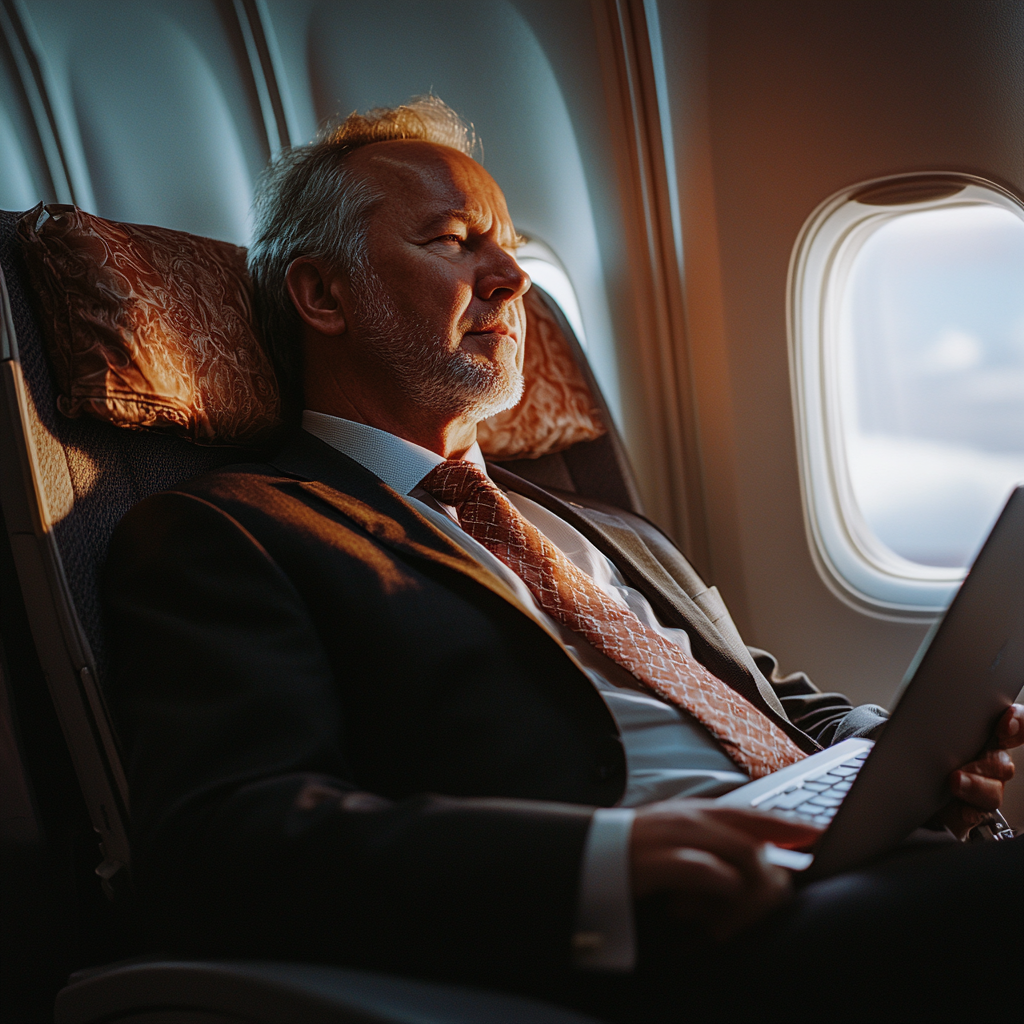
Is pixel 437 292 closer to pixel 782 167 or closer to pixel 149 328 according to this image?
pixel 149 328

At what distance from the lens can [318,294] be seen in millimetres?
1606

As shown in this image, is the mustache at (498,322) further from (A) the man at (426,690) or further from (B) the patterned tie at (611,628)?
(B) the patterned tie at (611,628)

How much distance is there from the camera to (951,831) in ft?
3.70

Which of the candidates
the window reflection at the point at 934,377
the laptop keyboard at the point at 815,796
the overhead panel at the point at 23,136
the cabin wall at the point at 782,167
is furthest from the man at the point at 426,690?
the overhead panel at the point at 23,136

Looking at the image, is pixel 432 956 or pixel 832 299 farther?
pixel 832 299

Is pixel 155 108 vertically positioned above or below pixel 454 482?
above

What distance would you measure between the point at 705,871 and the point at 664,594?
2.72 ft

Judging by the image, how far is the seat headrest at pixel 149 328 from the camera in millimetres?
1174

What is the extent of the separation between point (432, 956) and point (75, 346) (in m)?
0.97

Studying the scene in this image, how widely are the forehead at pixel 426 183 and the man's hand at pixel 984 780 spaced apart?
4.12 feet

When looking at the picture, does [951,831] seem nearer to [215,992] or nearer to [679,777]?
[679,777]

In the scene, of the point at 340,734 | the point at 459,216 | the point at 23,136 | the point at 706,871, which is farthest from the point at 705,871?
the point at 23,136

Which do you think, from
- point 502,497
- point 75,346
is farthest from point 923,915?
point 75,346

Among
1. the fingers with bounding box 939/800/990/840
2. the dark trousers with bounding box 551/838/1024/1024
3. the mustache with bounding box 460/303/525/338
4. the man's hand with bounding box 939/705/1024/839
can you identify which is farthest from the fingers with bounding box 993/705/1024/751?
the mustache with bounding box 460/303/525/338
